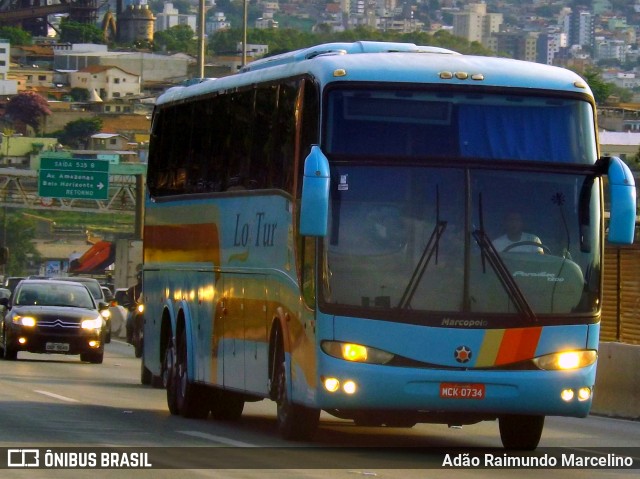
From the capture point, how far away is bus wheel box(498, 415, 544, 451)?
1602 centimetres

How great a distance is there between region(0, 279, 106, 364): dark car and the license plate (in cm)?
1779

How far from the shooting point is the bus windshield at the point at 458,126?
1493 centimetres

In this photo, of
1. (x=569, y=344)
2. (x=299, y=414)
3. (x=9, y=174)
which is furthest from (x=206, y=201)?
(x=9, y=174)

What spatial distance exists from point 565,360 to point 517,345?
43 cm

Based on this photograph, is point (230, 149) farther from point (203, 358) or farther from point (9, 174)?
point (9, 174)

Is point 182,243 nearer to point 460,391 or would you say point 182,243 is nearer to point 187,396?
point 187,396

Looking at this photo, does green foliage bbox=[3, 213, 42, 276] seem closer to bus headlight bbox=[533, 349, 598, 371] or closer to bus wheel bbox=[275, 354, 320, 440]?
bus wheel bbox=[275, 354, 320, 440]

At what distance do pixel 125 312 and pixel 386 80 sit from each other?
3459cm

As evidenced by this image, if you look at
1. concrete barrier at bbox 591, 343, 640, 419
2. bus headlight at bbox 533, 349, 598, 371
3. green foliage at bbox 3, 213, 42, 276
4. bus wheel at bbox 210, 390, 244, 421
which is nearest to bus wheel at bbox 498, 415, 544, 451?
bus headlight at bbox 533, 349, 598, 371

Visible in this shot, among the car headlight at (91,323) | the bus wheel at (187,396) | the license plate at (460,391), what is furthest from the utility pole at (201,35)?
the license plate at (460,391)

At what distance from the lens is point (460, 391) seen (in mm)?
14625

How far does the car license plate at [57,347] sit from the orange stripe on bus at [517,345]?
1795 cm

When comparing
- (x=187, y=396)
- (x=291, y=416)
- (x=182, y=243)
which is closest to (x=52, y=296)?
(x=182, y=243)

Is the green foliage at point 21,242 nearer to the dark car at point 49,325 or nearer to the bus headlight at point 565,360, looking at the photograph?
the dark car at point 49,325
